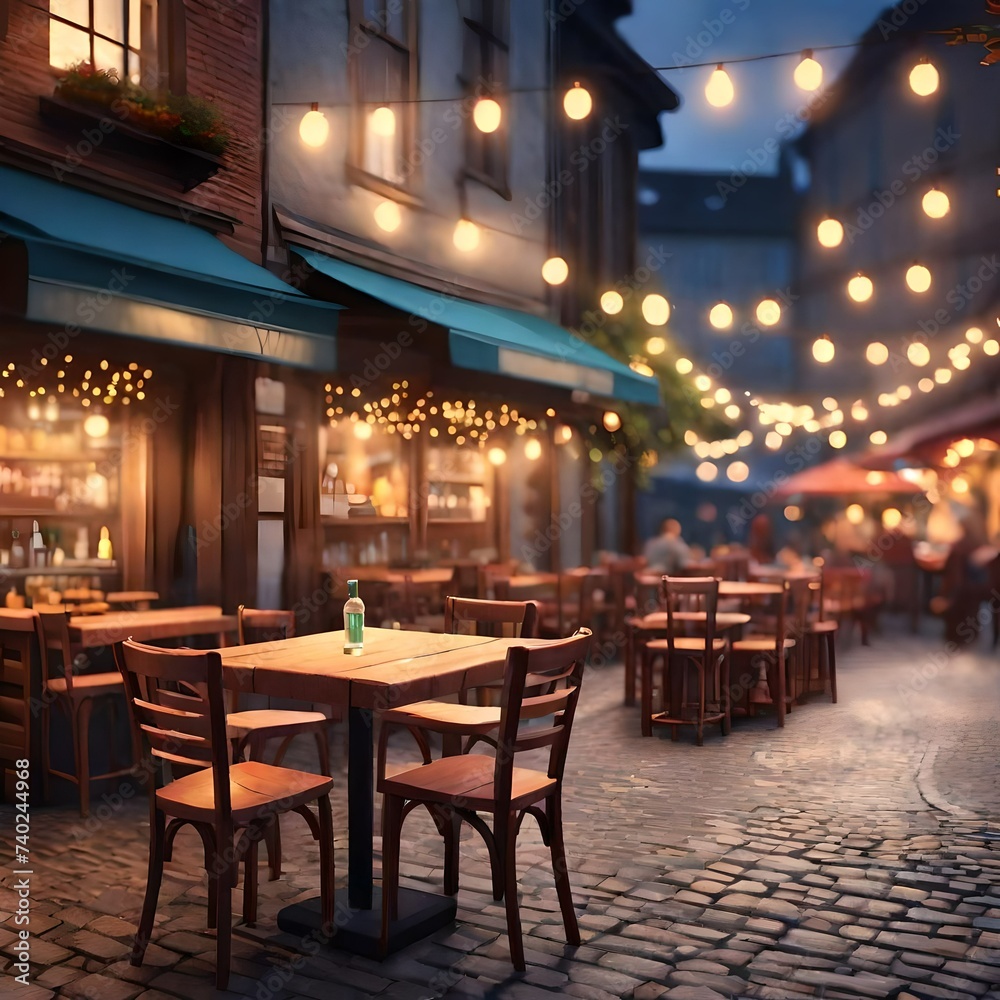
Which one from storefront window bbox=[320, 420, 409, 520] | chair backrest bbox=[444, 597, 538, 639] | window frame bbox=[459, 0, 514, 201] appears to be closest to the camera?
chair backrest bbox=[444, 597, 538, 639]

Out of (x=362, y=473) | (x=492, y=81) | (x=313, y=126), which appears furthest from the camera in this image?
(x=492, y=81)

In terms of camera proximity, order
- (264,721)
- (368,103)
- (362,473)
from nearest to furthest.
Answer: (264,721)
(368,103)
(362,473)

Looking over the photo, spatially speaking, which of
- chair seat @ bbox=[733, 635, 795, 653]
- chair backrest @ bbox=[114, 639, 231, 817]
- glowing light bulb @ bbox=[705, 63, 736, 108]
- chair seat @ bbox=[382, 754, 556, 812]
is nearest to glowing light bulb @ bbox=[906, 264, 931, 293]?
glowing light bulb @ bbox=[705, 63, 736, 108]

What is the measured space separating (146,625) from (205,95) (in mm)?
4040

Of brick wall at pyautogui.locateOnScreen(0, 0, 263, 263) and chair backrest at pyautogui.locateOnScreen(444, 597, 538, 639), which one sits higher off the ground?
brick wall at pyautogui.locateOnScreen(0, 0, 263, 263)

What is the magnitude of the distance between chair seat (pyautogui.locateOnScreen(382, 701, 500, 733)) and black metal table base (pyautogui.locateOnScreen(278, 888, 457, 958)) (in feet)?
2.21

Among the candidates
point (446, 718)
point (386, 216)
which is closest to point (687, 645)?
point (446, 718)

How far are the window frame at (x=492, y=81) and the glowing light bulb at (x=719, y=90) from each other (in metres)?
4.93

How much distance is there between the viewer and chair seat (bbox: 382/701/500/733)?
437cm

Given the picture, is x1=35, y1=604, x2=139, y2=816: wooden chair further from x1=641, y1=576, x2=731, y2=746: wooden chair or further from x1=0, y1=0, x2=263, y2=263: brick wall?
x1=641, y1=576, x2=731, y2=746: wooden chair

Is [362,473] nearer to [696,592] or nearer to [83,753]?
[696,592]

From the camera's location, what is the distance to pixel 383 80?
10133 mm

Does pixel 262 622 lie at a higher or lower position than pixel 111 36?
lower

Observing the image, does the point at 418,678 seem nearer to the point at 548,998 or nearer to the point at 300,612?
the point at 548,998
